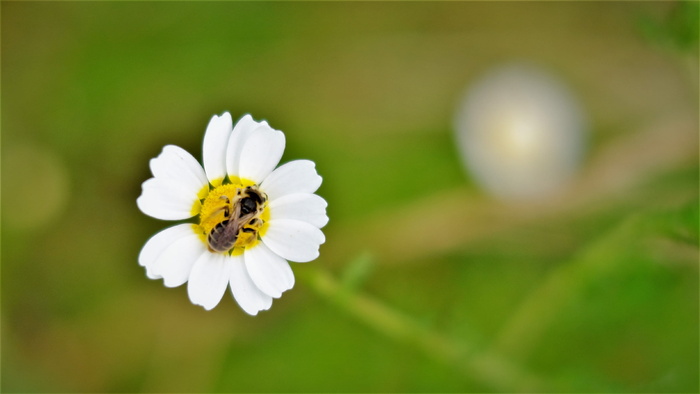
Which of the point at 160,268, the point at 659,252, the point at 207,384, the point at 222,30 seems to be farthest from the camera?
the point at 222,30

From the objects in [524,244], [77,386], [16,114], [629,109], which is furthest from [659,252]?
[16,114]

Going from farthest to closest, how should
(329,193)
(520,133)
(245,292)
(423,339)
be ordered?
(520,133), (329,193), (423,339), (245,292)

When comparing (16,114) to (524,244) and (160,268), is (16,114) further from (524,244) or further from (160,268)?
(524,244)

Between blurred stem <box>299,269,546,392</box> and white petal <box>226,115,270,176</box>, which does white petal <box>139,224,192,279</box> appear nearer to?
white petal <box>226,115,270,176</box>

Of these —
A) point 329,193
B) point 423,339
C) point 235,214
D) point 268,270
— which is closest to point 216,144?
point 235,214

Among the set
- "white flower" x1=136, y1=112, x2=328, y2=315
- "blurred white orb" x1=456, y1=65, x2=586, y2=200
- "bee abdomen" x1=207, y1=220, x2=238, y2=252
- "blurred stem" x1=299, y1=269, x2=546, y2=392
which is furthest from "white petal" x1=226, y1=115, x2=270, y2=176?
"blurred white orb" x1=456, y1=65, x2=586, y2=200

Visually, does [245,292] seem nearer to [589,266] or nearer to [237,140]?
[237,140]
